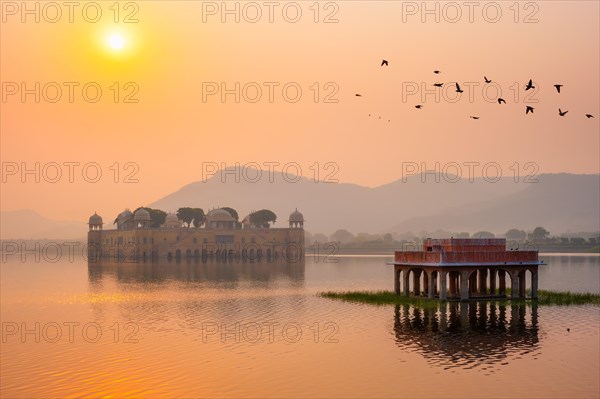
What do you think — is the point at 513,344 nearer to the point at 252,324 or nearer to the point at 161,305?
the point at 252,324

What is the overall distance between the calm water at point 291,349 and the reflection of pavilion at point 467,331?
0.08m

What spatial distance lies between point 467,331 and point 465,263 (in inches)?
600

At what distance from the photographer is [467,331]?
58.2m

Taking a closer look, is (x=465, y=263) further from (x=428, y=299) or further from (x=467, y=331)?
(x=467, y=331)

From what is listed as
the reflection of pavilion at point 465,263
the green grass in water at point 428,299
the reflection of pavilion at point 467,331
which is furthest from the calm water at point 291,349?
the reflection of pavilion at point 465,263

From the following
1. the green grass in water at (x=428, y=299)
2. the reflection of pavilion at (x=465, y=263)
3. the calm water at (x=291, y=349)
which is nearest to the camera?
the calm water at (x=291, y=349)

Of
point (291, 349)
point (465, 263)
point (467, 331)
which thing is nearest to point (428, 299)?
point (465, 263)

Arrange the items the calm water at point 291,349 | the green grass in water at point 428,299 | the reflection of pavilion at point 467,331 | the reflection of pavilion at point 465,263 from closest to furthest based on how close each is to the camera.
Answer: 1. the calm water at point 291,349
2. the reflection of pavilion at point 467,331
3. the reflection of pavilion at point 465,263
4. the green grass in water at point 428,299

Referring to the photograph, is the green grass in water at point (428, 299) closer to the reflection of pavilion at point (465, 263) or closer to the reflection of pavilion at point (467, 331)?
the reflection of pavilion at point (465, 263)

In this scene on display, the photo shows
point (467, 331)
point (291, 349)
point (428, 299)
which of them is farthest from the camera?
point (428, 299)

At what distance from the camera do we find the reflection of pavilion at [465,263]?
73.1 m

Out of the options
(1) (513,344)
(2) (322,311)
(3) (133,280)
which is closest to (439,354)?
(1) (513,344)

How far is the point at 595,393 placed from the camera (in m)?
39.8

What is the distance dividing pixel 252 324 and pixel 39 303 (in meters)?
30.7
